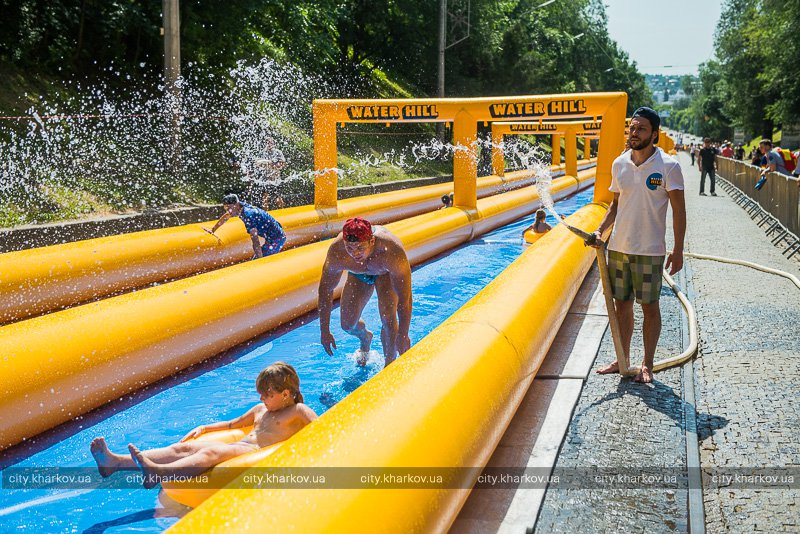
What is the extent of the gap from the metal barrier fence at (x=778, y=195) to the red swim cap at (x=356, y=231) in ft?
26.6

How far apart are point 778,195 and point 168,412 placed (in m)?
11.2

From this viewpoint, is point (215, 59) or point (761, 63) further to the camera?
point (761, 63)

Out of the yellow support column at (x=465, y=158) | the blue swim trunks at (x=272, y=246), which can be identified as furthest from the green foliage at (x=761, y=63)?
the blue swim trunks at (x=272, y=246)

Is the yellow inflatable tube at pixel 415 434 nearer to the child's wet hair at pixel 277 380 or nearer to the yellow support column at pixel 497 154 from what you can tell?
the child's wet hair at pixel 277 380

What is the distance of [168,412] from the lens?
5.15m

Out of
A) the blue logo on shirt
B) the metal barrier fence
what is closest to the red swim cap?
the blue logo on shirt

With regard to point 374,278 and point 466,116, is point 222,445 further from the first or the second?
point 466,116

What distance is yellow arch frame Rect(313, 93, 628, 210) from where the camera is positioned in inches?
408

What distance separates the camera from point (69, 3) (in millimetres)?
13992

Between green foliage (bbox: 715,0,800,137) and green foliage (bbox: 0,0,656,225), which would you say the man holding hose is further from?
green foliage (bbox: 715,0,800,137)

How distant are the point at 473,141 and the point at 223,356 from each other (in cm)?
675

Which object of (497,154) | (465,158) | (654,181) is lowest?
(654,181)

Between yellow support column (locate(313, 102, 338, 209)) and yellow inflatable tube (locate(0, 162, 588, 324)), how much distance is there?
0.33m

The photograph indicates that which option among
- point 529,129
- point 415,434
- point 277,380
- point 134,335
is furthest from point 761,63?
point 415,434
